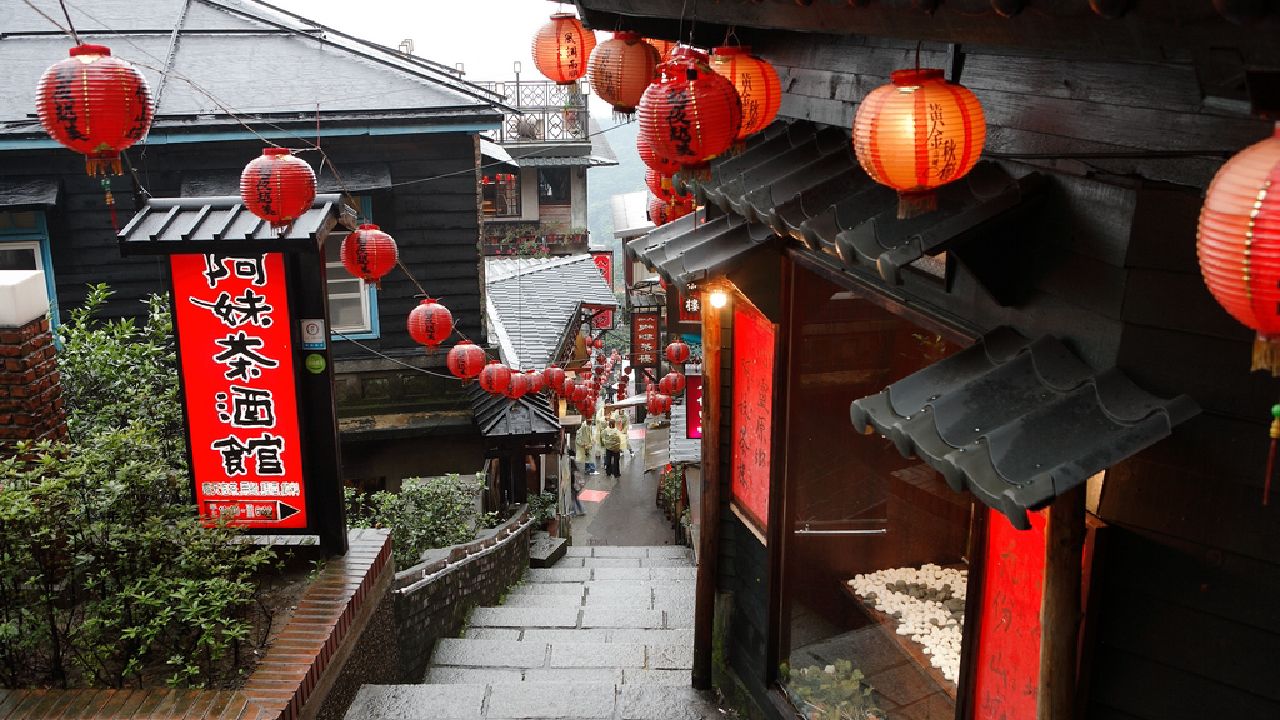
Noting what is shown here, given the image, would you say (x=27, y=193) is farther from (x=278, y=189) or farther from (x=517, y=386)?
(x=278, y=189)

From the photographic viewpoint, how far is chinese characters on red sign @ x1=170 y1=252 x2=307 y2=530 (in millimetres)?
8734

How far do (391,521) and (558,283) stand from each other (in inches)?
550

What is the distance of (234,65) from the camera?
57.1 feet

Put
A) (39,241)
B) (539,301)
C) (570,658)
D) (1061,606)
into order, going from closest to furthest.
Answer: (1061,606), (570,658), (39,241), (539,301)

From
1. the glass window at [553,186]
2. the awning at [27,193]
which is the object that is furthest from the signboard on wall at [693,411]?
the glass window at [553,186]

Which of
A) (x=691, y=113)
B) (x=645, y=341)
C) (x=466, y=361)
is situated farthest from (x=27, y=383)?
(x=645, y=341)

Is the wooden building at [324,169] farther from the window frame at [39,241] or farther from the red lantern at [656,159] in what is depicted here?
the red lantern at [656,159]

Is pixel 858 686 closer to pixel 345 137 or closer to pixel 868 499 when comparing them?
pixel 868 499

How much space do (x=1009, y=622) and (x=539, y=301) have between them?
21.1 meters

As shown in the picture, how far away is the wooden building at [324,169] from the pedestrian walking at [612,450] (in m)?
16.4

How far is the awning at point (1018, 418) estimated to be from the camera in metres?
3.29

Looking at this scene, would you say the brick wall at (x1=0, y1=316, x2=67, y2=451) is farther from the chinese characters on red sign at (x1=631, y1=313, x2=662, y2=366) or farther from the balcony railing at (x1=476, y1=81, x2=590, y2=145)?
the balcony railing at (x1=476, y1=81, x2=590, y2=145)

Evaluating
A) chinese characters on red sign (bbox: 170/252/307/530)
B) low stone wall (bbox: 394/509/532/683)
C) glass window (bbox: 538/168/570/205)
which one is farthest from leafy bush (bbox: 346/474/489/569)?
glass window (bbox: 538/168/570/205)

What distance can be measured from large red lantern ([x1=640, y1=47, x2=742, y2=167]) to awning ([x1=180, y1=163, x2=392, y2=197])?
37.9 feet
